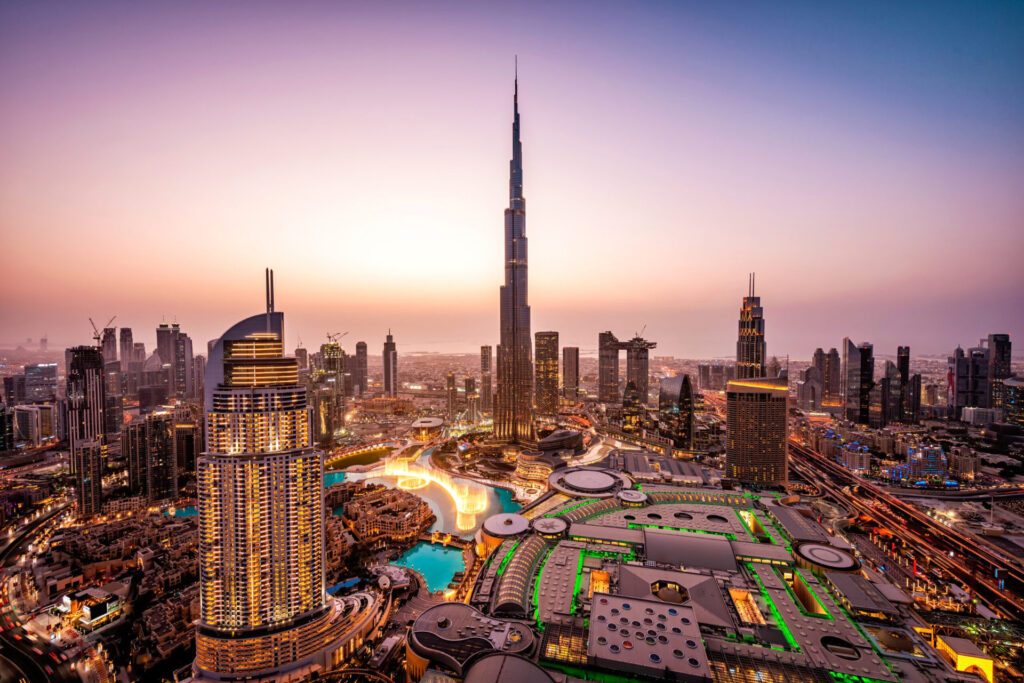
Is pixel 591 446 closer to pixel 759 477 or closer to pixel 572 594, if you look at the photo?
pixel 759 477

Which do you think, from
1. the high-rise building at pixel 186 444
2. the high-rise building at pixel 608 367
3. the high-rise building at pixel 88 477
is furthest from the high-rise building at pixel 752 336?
the high-rise building at pixel 88 477

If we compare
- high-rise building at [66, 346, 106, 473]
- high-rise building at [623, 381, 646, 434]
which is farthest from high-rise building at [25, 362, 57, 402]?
high-rise building at [623, 381, 646, 434]

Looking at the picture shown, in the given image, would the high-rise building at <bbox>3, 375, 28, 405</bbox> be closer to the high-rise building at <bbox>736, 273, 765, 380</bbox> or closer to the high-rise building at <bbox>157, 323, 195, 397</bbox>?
the high-rise building at <bbox>157, 323, 195, 397</bbox>

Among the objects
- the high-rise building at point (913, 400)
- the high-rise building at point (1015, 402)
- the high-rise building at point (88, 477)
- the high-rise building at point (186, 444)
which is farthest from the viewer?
the high-rise building at point (913, 400)

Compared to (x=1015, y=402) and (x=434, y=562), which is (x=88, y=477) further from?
(x=1015, y=402)

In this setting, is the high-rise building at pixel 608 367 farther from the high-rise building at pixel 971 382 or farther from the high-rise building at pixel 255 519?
the high-rise building at pixel 255 519

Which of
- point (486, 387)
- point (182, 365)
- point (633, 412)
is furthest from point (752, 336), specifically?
point (182, 365)
